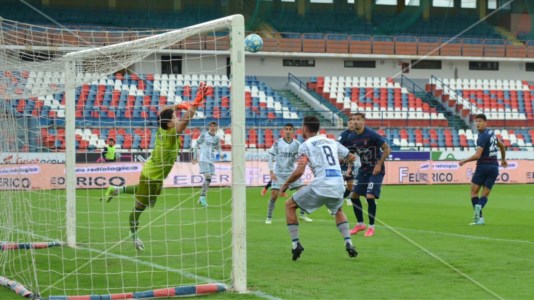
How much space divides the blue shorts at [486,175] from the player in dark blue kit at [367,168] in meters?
2.97

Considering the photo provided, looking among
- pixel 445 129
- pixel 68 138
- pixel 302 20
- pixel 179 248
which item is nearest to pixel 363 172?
pixel 179 248

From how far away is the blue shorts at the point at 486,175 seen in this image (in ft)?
55.4

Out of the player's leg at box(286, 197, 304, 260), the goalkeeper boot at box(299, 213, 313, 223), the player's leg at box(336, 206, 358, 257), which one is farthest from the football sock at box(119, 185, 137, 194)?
the goalkeeper boot at box(299, 213, 313, 223)

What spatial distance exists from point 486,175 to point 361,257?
613 centimetres

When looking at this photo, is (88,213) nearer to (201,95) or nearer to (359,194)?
(201,95)

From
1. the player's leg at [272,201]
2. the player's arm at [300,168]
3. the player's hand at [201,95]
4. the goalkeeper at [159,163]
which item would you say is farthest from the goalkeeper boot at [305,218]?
the player's hand at [201,95]

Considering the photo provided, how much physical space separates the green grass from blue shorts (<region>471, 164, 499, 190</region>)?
88cm

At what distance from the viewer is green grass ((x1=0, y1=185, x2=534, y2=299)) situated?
9.09 metres

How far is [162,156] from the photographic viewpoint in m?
11.7

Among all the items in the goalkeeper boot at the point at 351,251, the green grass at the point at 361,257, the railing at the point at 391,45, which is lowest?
the green grass at the point at 361,257

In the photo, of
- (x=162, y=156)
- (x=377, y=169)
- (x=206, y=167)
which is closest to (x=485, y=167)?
(x=377, y=169)

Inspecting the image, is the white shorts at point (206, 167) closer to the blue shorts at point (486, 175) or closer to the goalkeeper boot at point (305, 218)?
the goalkeeper boot at point (305, 218)

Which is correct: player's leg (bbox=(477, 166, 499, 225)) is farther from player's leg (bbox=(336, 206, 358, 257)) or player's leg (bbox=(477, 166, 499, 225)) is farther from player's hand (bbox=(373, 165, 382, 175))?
player's leg (bbox=(336, 206, 358, 257))

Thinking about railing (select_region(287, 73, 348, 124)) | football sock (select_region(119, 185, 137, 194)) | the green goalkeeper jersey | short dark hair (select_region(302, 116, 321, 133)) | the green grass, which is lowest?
the green grass
